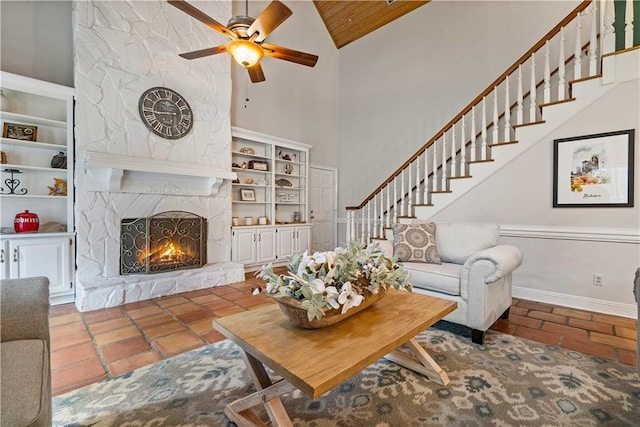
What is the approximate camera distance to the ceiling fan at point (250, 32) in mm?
2119

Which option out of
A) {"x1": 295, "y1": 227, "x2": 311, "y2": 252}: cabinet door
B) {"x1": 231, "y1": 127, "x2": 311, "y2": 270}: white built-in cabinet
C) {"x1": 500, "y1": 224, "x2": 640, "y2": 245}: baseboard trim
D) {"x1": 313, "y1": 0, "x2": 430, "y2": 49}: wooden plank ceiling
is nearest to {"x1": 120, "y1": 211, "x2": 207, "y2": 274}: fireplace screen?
{"x1": 231, "y1": 127, "x2": 311, "y2": 270}: white built-in cabinet

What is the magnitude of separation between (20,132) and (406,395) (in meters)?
4.37

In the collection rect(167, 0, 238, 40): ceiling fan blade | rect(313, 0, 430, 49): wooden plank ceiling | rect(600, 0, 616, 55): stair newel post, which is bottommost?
rect(167, 0, 238, 40): ceiling fan blade

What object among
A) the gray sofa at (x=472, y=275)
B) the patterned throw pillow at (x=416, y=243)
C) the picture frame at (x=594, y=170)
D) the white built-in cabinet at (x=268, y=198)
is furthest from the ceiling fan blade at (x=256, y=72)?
the picture frame at (x=594, y=170)

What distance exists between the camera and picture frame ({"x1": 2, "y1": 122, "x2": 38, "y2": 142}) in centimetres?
Answer: 298

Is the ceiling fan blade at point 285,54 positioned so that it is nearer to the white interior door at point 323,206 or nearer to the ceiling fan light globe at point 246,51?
the ceiling fan light globe at point 246,51

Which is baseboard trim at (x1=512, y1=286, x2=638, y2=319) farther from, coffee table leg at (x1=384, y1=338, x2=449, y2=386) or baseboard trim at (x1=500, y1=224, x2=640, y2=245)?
coffee table leg at (x1=384, y1=338, x2=449, y2=386)

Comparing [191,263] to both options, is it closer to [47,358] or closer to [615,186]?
[47,358]

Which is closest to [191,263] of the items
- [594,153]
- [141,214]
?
[141,214]

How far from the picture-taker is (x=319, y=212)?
6254 millimetres

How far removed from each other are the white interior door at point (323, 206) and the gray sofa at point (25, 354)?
484 cm

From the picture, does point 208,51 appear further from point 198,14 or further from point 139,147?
point 139,147

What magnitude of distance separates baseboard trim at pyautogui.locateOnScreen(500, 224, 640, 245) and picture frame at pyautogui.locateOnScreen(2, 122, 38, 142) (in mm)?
5486

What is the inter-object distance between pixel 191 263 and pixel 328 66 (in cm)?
514
